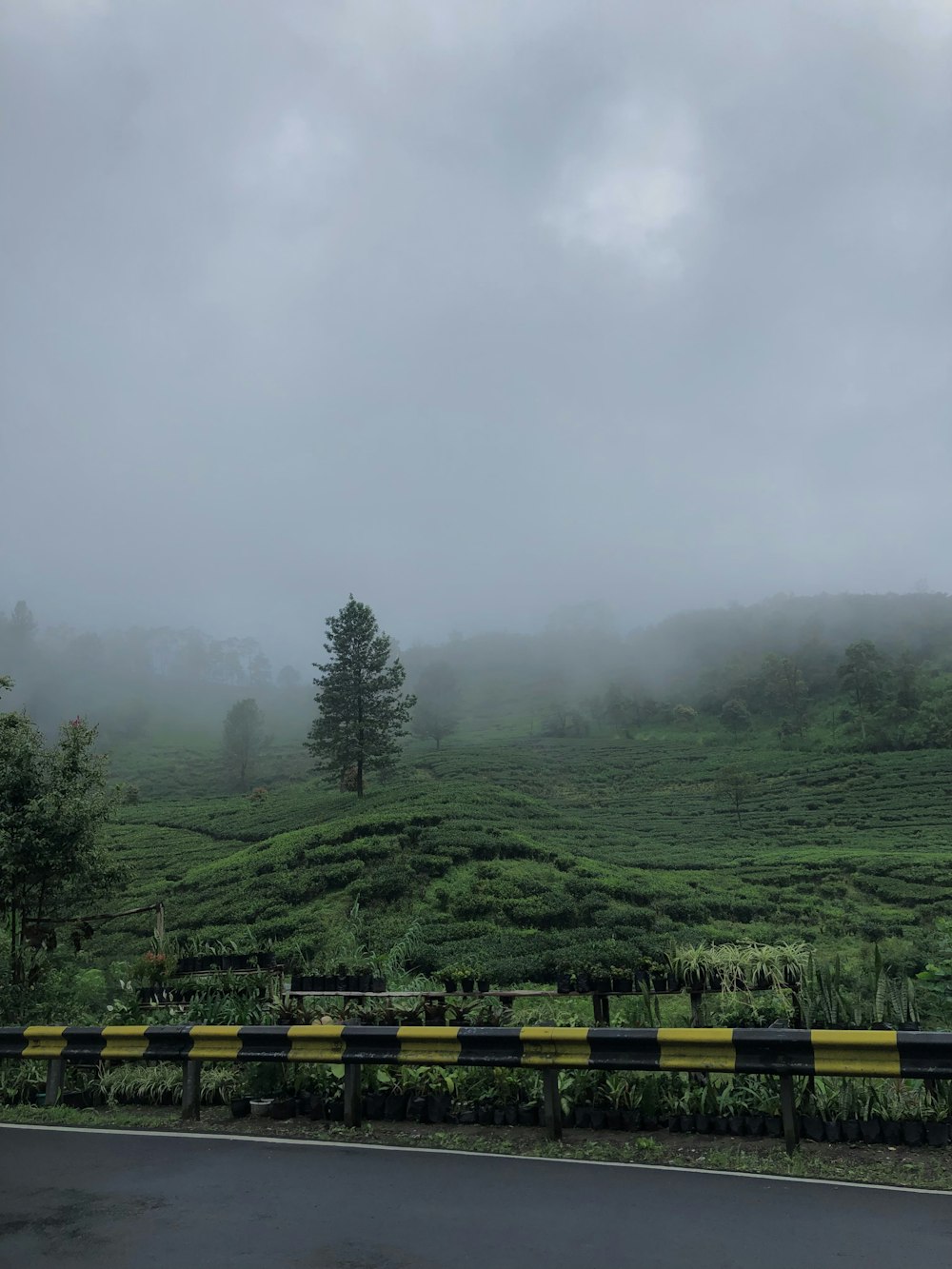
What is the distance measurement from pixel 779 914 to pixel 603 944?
8175 mm

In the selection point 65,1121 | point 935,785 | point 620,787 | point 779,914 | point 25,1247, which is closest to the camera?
point 25,1247

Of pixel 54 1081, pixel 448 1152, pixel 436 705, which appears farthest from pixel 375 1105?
pixel 436 705

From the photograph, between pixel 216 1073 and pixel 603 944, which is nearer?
pixel 216 1073

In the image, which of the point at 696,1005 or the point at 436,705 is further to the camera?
the point at 436,705

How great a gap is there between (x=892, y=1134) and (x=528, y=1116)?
2567 millimetres

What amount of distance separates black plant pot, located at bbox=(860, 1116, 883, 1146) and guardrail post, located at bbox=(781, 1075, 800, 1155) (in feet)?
1.67

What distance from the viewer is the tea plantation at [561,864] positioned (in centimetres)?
2277

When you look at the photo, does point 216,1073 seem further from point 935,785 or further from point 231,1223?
point 935,785

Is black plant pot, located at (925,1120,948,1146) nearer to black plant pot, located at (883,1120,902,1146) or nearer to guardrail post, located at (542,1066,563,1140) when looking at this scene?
black plant pot, located at (883,1120,902,1146)

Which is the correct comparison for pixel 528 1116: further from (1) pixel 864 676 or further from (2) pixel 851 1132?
(1) pixel 864 676

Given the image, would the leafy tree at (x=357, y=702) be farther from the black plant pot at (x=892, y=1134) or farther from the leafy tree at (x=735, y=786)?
the black plant pot at (x=892, y=1134)

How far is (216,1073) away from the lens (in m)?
8.12

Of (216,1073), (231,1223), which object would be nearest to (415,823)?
(216,1073)

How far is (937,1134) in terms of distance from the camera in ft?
19.8
